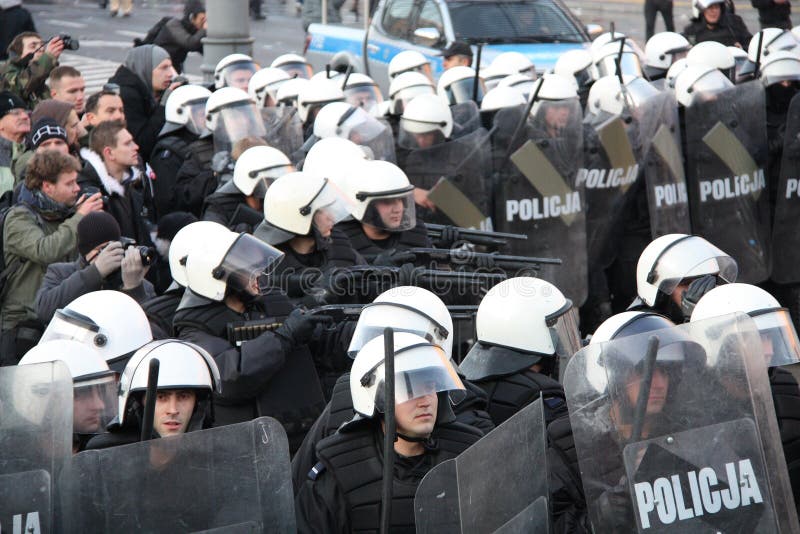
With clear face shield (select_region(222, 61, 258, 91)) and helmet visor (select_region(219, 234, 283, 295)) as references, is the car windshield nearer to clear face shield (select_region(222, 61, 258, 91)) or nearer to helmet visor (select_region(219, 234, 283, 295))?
clear face shield (select_region(222, 61, 258, 91))

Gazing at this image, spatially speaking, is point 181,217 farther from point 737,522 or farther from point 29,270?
point 737,522

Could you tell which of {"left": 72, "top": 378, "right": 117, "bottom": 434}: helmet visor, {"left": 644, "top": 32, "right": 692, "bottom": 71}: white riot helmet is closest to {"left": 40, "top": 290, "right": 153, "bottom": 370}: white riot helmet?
{"left": 72, "top": 378, "right": 117, "bottom": 434}: helmet visor

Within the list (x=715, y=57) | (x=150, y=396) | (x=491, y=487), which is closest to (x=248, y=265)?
(x=150, y=396)

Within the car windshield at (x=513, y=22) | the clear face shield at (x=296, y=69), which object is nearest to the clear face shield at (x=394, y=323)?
the clear face shield at (x=296, y=69)

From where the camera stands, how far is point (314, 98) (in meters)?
9.91

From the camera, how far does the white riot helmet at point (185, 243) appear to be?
19.9ft

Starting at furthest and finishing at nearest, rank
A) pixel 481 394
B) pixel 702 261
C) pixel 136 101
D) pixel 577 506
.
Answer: pixel 136 101 < pixel 702 261 < pixel 481 394 < pixel 577 506

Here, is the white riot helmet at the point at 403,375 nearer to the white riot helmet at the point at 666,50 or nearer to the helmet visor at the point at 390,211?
the helmet visor at the point at 390,211

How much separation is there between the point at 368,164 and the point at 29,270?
6.24 feet

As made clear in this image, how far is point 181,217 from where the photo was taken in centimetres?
761

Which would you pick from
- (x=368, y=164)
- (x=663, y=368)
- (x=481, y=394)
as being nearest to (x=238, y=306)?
(x=481, y=394)

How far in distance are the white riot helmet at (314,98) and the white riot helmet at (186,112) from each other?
0.71 metres

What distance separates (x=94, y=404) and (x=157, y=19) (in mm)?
22419

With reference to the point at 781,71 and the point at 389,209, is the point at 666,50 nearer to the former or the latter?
the point at 781,71
